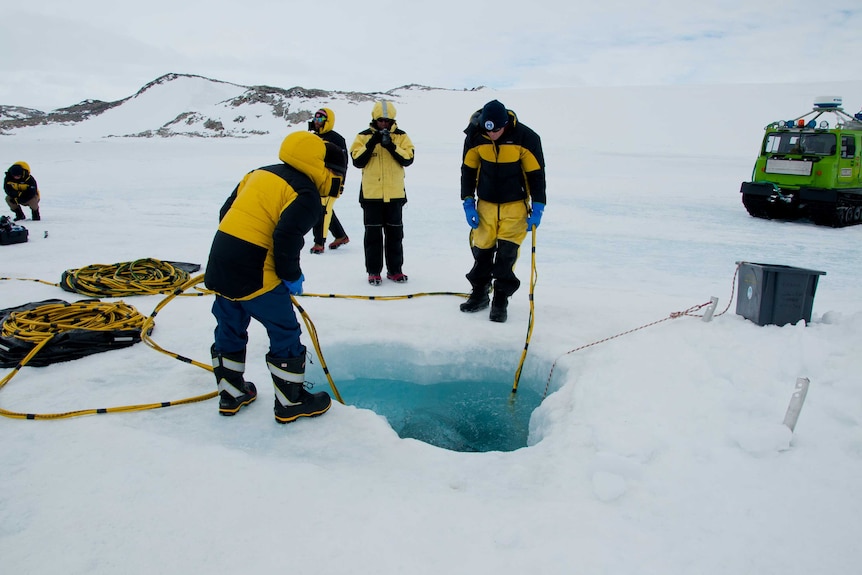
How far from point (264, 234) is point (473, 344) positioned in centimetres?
189

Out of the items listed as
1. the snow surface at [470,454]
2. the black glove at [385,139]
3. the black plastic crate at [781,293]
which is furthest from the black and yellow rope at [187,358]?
the black plastic crate at [781,293]

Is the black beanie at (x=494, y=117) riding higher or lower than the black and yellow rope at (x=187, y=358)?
higher

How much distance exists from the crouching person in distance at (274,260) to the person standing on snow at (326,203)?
226 cm

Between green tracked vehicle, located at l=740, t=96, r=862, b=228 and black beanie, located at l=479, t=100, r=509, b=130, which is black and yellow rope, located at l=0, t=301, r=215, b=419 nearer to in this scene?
black beanie, located at l=479, t=100, r=509, b=130

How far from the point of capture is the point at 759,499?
217 centimetres

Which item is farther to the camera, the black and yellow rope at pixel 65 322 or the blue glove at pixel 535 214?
the blue glove at pixel 535 214

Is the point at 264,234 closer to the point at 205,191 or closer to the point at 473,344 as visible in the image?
the point at 473,344

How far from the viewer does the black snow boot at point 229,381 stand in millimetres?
2871

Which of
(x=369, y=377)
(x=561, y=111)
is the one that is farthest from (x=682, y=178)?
(x=561, y=111)

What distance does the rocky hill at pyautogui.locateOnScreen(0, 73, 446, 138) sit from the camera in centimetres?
3359

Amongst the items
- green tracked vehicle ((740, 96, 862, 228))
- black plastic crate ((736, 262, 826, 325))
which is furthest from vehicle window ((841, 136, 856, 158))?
black plastic crate ((736, 262, 826, 325))

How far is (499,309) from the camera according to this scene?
437cm

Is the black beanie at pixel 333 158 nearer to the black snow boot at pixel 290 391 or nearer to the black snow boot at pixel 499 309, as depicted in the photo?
the black snow boot at pixel 290 391

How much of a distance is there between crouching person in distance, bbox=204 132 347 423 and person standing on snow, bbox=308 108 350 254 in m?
2.26
